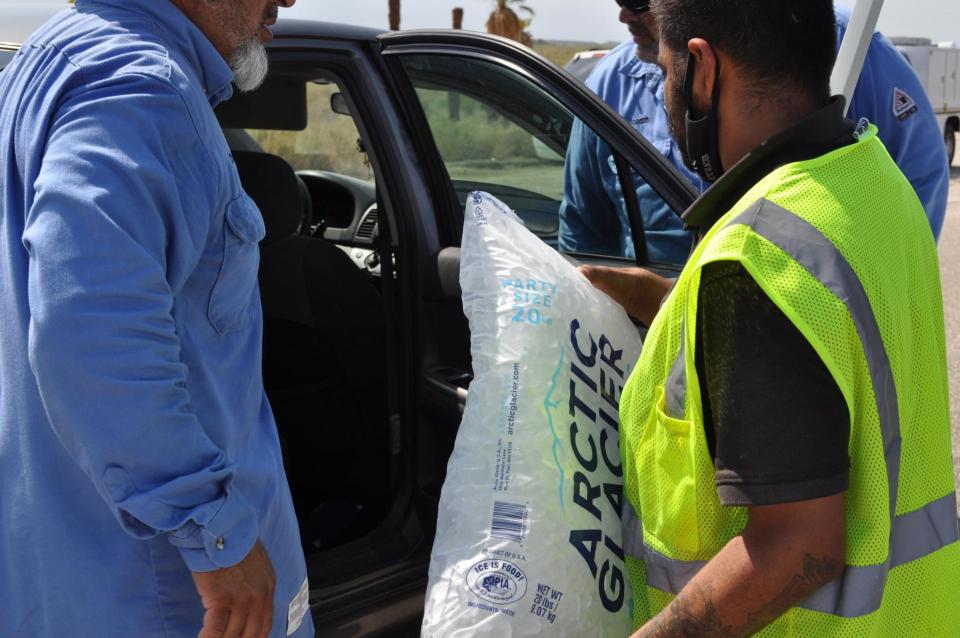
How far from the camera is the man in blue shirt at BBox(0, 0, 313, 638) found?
1.40 metres

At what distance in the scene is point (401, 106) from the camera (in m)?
2.82

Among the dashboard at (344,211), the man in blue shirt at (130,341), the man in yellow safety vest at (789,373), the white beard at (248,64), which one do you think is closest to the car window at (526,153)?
the dashboard at (344,211)

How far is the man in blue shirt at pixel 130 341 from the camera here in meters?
1.40

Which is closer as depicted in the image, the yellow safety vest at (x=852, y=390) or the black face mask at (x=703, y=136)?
the yellow safety vest at (x=852, y=390)

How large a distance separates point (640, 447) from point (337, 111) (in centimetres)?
215

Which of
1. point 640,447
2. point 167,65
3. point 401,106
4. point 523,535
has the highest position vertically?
point 167,65

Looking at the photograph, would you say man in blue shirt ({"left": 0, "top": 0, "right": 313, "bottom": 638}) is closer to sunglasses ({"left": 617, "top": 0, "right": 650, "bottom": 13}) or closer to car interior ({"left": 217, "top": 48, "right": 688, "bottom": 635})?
car interior ({"left": 217, "top": 48, "right": 688, "bottom": 635})

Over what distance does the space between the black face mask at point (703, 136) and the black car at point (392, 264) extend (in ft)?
3.30

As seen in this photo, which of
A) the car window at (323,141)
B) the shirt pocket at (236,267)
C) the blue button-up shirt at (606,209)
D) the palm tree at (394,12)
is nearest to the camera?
the shirt pocket at (236,267)

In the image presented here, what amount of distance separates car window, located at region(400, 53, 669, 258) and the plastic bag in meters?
0.89

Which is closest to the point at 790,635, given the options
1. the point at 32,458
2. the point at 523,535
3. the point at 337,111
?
the point at 523,535

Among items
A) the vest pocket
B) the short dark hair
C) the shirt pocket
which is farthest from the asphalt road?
the shirt pocket

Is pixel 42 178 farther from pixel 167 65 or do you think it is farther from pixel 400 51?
pixel 400 51

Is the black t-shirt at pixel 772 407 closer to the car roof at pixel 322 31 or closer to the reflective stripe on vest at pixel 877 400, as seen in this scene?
the reflective stripe on vest at pixel 877 400
